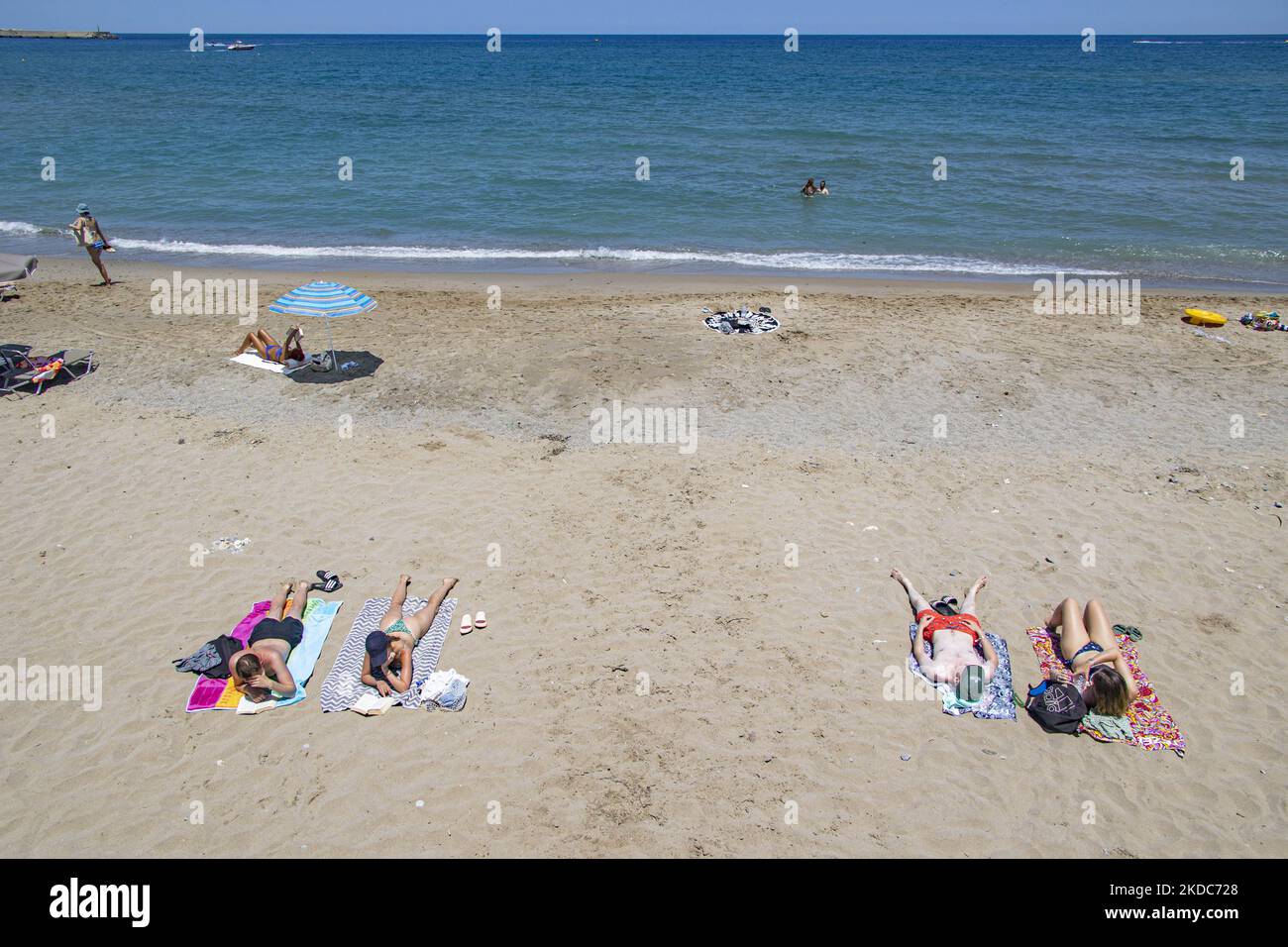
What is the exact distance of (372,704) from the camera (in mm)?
6586

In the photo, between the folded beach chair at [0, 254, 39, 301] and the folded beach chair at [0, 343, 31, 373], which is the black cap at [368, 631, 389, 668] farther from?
the folded beach chair at [0, 254, 39, 301]

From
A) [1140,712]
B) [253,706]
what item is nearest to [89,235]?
[253,706]

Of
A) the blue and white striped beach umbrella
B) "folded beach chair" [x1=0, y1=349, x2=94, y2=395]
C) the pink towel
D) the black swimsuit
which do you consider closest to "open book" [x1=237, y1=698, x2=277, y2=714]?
the pink towel

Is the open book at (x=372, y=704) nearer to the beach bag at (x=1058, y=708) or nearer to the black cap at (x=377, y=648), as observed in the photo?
the black cap at (x=377, y=648)

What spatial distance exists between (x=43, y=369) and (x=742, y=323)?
11258 mm

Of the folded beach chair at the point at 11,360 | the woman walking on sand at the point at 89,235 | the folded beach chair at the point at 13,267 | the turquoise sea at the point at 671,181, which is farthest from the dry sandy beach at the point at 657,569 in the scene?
the turquoise sea at the point at 671,181

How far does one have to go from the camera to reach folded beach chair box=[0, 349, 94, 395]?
11.7m

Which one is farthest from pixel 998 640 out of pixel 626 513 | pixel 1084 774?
pixel 626 513

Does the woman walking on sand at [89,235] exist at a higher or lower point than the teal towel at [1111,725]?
higher

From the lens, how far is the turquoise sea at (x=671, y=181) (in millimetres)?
20672

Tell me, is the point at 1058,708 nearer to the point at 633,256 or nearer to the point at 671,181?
the point at 633,256

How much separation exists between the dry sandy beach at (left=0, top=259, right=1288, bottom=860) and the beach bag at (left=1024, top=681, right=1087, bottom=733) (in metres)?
0.15

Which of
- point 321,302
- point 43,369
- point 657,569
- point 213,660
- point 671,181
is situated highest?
point 671,181

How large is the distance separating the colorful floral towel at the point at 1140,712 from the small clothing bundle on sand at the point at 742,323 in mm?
8170
